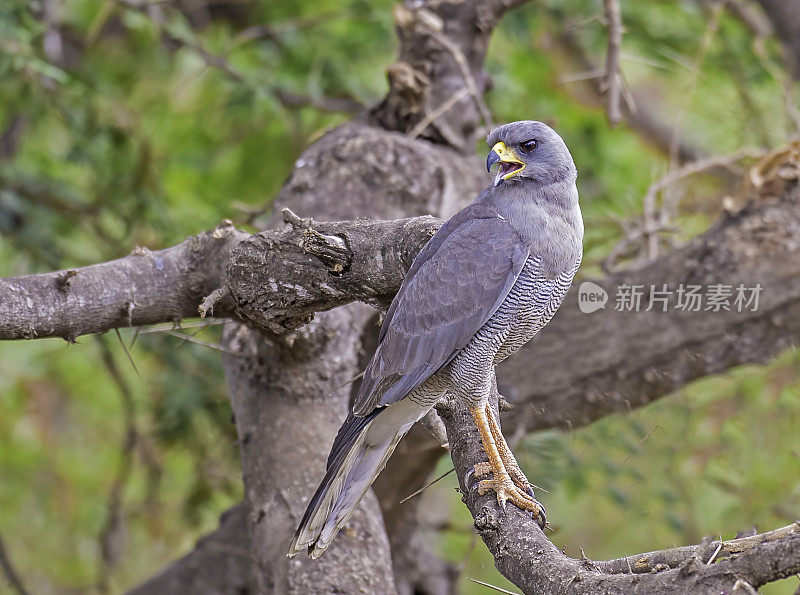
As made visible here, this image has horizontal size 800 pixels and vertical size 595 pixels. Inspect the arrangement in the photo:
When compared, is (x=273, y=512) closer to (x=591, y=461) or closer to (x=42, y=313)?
(x=42, y=313)

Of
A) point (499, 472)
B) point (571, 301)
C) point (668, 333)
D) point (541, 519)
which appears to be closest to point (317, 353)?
point (499, 472)

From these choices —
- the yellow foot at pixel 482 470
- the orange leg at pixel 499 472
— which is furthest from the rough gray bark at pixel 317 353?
the yellow foot at pixel 482 470

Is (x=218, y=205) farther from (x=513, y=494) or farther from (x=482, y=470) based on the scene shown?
(x=513, y=494)

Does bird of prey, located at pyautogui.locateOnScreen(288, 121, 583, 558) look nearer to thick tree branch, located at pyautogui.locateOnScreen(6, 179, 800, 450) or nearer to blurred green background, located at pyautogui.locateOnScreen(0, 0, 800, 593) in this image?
thick tree branch, located at pyautogui.locateOnScreen(6, 179, 800, 450)

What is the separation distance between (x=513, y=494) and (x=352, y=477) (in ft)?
1.61

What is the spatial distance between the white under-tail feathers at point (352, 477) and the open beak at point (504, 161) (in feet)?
2.37

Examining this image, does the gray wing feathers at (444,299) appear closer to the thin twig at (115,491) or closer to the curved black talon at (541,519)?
the curved black talon at (541,519)

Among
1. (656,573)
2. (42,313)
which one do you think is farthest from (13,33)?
(656,573)

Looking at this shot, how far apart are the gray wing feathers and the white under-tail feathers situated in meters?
0.12

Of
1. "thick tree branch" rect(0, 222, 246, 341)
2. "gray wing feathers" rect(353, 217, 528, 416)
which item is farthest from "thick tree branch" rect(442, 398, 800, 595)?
"thick tree branch" rect(0, 222, 246, 341)

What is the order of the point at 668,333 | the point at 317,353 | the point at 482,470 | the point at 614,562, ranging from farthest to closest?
the point at 668,333
the point at 317,353
the point at 482,470
the point at 614,562

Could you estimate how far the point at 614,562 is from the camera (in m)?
2.15

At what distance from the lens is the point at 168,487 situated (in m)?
6.64

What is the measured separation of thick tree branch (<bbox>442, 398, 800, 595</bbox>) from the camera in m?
1.67
